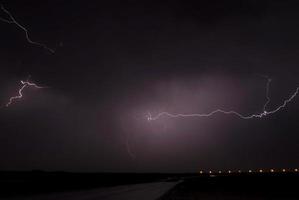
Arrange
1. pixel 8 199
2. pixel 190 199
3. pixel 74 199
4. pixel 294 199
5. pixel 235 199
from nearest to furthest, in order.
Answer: pixel 8 199 < pixel 74 199 < pixel 190 199 < pixel 235 199 < pixel 294 199

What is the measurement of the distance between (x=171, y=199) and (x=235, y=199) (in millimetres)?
6612

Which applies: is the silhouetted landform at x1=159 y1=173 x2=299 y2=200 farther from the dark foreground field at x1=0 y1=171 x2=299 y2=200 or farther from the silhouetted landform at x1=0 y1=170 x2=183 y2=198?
the silhouetted landform at x1=0 y1=170 x2=183 y2=198

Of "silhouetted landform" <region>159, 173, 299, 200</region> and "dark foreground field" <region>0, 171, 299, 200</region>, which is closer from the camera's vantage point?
"dark foreground field" <region>0, 171, 299, 200</region>

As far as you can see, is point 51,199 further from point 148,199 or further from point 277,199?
point 277,199

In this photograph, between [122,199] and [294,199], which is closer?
[122,199]

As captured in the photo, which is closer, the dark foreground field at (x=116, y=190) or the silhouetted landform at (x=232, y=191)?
the dark foreground field at (x=116, y=190)

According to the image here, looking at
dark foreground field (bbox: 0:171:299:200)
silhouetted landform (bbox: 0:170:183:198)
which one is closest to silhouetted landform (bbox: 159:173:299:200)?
dark foreground field (bbox: 0:171:299:200)

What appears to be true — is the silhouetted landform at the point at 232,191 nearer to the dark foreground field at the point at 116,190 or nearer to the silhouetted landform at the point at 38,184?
the dark foreground field at the point at 116,190

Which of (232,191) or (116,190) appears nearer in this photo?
(116,190)

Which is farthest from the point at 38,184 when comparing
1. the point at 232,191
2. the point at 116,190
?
the point at 232,191

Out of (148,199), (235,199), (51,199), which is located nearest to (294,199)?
(235,199)

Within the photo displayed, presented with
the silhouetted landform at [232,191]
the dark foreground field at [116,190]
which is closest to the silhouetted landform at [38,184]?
the dark foreground field at [116,190]

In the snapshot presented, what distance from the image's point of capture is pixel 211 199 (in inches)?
1190

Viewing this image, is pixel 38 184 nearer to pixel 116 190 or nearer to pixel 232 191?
pixel 116 190
